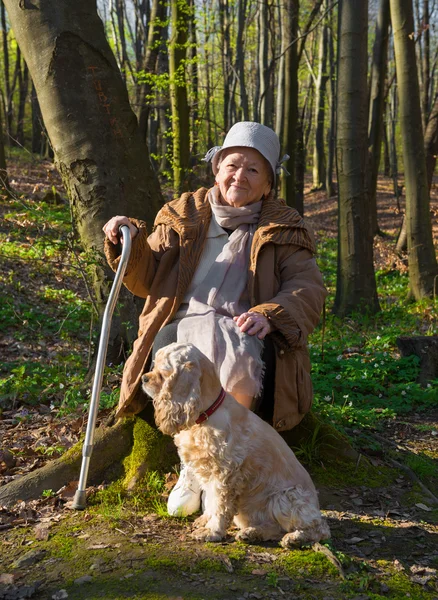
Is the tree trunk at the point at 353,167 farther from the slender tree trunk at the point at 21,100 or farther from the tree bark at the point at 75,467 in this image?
the slender tree trunk at the point at 21,100

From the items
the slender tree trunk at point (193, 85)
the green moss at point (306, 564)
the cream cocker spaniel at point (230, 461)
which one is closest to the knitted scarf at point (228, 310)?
the cream cocker spaniel at point (230, 461)

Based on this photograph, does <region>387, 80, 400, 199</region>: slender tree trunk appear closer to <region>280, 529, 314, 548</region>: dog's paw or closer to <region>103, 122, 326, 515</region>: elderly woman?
<region>103, 122, 326, 515</region>: elderly woman

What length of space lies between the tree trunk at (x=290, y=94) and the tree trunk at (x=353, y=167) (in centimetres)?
306

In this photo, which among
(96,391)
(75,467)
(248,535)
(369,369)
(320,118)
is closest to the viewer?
(248,535)

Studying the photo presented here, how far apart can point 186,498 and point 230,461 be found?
24.1 inches

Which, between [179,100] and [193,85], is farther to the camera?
[193,85]

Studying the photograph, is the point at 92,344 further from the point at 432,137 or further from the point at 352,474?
the point at 432,137

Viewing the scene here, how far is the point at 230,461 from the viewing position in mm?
3148

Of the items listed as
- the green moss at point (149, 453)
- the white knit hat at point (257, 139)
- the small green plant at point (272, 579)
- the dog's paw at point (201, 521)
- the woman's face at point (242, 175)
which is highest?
the white knit hat at point (257, 139)

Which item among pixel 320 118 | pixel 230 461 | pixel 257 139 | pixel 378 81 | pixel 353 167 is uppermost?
pixel 320 118

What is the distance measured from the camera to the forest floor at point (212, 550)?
9.37ft

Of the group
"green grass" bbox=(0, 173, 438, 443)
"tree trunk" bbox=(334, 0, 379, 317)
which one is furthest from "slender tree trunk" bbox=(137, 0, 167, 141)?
"tree trunk" bbox=(334, 0, 379, 317)

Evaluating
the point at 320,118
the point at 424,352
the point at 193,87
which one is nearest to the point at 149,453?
the point at 424,352

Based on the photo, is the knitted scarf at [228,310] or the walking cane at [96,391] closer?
the knitted scarf at [228,310]
